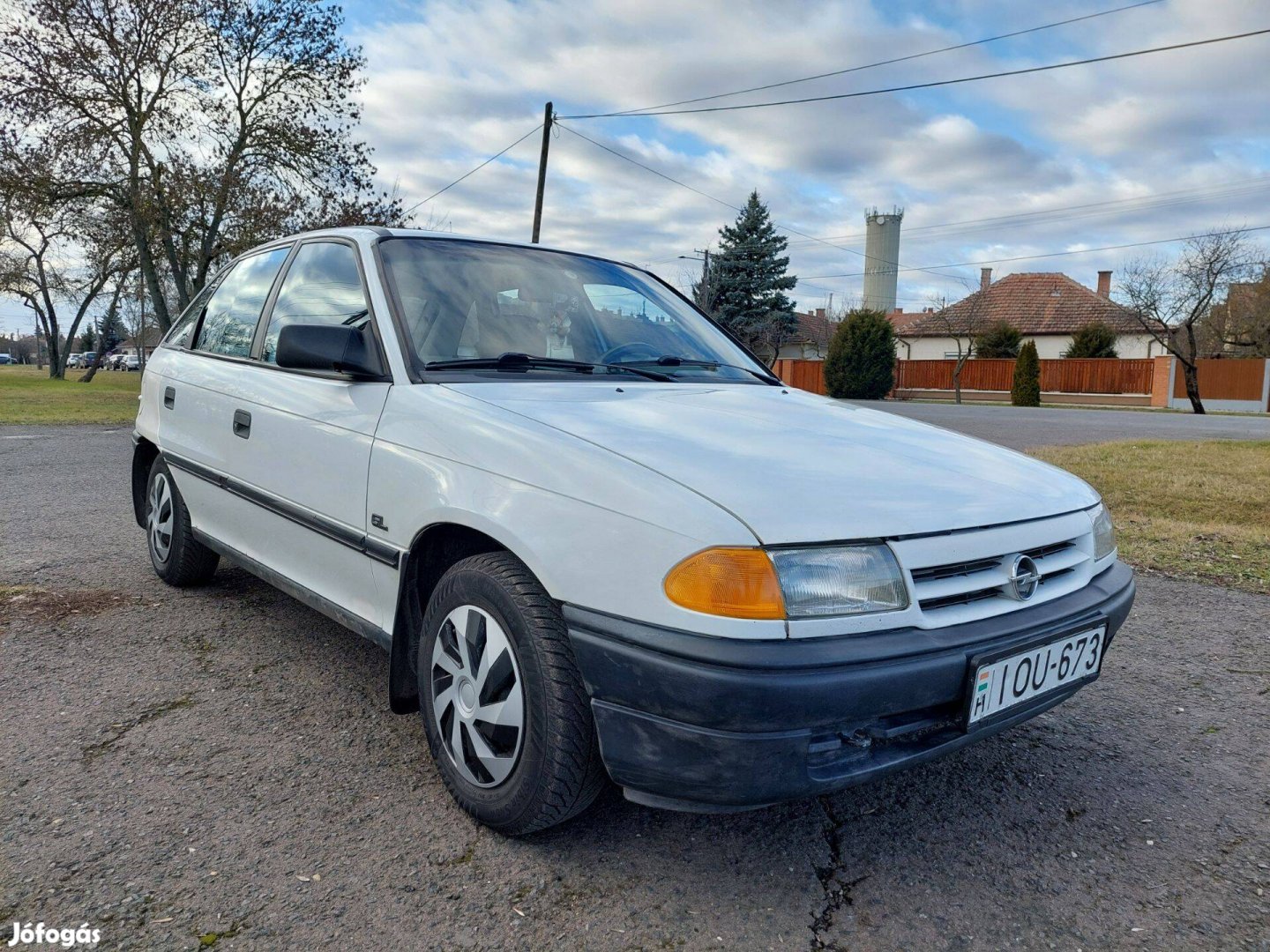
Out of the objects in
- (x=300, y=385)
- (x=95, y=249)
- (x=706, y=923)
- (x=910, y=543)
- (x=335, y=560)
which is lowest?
(x=706, y=923)

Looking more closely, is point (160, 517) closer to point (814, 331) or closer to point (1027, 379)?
point (1027, 379)

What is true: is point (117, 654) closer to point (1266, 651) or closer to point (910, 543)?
point (910, 543)

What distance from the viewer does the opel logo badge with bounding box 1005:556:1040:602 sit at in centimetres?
204

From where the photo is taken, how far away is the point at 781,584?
1745mm

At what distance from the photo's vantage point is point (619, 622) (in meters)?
1.82

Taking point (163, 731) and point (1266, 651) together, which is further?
point (1266, 651)

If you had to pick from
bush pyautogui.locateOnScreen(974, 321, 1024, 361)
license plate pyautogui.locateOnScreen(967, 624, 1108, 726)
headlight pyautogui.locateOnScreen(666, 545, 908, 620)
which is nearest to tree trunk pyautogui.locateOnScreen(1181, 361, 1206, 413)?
bush pyautogui.locateOnScreen(974, 321, 1024, 361)

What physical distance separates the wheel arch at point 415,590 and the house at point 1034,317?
42970 mm

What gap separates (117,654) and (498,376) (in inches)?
76.6

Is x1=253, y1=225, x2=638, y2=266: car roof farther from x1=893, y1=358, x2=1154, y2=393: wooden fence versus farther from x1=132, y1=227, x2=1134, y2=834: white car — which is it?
x1=893, y1=358, x2=1154, y2=393: wooden fence

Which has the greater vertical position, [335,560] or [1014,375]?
[1014,375]

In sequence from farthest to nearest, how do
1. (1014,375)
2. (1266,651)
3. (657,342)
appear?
(1014,375) → (1266,651) → (657,342)

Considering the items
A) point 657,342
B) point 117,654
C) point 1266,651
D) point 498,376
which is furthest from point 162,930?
point 1266,651

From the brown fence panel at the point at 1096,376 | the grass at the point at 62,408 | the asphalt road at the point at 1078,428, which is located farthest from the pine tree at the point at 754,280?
the grass at the point at 62,408
